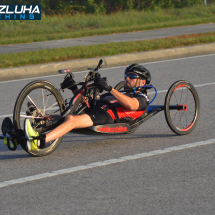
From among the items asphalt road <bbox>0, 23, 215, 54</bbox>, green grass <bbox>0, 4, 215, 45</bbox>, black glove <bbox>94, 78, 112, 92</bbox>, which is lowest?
black glove <bbox>94, 78, 112, 92</bbox>

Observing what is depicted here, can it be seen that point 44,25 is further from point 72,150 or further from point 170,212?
point 170,212

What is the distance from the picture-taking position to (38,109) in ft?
16.8

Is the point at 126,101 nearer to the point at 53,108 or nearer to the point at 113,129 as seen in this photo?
the point at 113,129

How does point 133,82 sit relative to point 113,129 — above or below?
above

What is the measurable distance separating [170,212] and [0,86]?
702 cm

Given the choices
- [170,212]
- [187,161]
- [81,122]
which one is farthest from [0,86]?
[170,212]

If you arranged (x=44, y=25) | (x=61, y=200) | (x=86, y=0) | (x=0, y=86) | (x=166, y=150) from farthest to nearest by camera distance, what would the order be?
(x=86, y=0) < (x=44, y=25) < (x=0, y=86) < (x=166, y=150) < (x=61, y=200)

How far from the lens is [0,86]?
9836 millimetres

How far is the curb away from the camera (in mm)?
11047

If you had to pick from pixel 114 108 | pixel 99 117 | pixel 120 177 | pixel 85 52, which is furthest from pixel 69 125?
pixel 85 52

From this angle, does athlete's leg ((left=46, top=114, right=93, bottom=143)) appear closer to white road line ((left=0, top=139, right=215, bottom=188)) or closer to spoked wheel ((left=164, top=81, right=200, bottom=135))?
white road line ((left=0, top=139, right=215, bottom=188))

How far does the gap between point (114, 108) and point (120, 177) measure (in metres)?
1.26

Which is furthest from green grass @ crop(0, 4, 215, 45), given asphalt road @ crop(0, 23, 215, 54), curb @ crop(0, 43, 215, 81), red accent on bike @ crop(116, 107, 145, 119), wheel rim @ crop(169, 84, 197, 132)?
red accent on bike @ crop(116, 107, 145, 119)

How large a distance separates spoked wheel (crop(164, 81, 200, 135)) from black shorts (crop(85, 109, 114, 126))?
0.76 m
